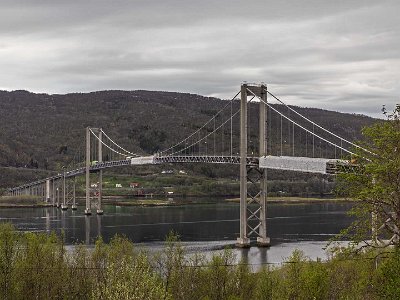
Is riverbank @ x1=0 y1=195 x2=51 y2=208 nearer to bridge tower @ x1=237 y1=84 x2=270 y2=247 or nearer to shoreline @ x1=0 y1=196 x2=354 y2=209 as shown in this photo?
shoreline @ x1=0 y1=196 x2=354 y2=209

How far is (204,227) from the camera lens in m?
63.3

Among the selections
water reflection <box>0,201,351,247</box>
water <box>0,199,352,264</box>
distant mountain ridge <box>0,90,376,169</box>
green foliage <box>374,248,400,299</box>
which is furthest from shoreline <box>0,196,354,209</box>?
green foliage <box>374,248,400,299</box>

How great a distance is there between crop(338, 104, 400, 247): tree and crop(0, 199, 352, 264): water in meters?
25.0

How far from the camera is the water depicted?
4812 cm

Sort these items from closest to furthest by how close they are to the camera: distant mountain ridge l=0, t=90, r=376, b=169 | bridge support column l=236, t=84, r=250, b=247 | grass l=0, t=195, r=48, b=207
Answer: bridge support column l=236, t=84, r=250, b=247 < grass l=0, t=195, r=48, b=207 < distant mountain ridge l=0, t=90, r=376, b=169

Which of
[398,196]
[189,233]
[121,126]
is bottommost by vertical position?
[189,233]

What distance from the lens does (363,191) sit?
53.1ft

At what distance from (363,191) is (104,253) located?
15309 millimetres

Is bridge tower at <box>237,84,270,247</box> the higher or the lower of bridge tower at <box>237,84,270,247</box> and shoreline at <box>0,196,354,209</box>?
the higher

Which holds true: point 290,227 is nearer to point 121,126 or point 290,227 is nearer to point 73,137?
point 73,137

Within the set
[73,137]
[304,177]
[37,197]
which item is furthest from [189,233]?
[73,137]

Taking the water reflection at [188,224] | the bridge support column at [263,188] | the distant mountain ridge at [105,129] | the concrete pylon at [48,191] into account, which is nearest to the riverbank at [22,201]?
the concrete pylon at [48,191]

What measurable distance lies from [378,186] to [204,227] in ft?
157

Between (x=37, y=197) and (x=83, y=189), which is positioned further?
(x=83, y=189)
